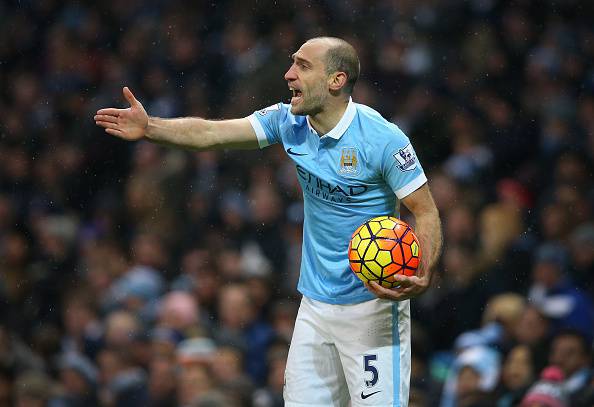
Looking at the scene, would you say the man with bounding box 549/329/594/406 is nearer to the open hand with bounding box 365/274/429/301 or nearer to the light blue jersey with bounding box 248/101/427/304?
the light blue jersey with bounding box 248/101/427/304

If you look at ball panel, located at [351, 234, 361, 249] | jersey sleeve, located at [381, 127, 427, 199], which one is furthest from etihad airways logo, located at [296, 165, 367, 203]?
ball panel, located at [351, 234, 361, 249]

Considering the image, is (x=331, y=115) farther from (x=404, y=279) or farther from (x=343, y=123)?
(x=404, y=279)

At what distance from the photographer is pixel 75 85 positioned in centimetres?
1514

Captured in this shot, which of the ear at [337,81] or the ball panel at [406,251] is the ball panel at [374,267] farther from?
the ear at [337,81]

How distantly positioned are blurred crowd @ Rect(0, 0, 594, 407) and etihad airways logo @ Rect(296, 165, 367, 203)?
2665 millimetres

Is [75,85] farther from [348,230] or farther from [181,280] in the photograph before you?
[348,230]

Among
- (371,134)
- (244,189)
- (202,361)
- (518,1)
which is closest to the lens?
(371,134)

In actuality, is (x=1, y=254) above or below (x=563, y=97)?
below

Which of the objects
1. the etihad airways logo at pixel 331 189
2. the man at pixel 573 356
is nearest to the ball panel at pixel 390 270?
the etihad airways logo at pixel 331 189

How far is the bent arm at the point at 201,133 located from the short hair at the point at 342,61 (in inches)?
23.2

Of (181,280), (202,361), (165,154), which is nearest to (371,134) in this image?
(202,361)

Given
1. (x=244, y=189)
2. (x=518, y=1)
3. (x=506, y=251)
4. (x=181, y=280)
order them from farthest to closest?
1. (x=518, y=1)
2. (x=244, y=189)
3. (x=181, y=280)
4. (x=506, y=251)

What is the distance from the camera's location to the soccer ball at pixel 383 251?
18.7 ft

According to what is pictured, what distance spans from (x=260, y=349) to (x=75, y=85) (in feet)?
21.7
